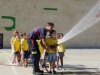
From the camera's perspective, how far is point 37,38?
8.40 m

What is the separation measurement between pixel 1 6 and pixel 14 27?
6.86 ft

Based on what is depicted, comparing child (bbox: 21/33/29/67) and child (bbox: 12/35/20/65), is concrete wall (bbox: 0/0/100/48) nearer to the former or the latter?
child (bbox: 12/35/20/65)

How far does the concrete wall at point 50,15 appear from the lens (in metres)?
24.3

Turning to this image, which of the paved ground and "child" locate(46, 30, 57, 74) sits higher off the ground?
"child" locate(46, 30, 57, 74)

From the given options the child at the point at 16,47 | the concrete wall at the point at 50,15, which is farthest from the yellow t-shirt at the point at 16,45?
the concrete wall at the point at 50,15

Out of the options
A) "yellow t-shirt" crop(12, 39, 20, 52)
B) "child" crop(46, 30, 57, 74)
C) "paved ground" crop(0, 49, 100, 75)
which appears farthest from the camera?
"yellow t-shirt" crop(12, 39, 20, 52)

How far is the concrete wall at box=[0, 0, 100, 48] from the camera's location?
24.3 metres

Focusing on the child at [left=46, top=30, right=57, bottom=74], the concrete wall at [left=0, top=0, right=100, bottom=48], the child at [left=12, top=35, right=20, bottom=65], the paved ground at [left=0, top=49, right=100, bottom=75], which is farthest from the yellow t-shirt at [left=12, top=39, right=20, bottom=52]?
the concrete wall at [left=0, top=0, right=100, bottom=48]

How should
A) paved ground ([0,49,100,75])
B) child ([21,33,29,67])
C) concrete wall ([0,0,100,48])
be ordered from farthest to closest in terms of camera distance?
concrete wall ([0,0,100,48]), child ([21,33,29,67]), paved ground ([0,49,100,75])

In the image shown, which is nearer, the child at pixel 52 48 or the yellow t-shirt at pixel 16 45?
the child at pixel 52 48

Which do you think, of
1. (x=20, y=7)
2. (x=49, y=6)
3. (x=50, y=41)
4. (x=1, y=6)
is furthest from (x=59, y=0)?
(x=50, y=41)

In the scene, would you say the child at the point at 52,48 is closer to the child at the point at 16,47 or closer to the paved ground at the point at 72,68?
the paved ground at the point at 72,68

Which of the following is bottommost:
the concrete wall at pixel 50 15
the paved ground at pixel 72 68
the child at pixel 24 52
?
the paved ground at pixel 72 68

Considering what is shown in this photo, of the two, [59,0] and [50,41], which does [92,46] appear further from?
[50,41]
